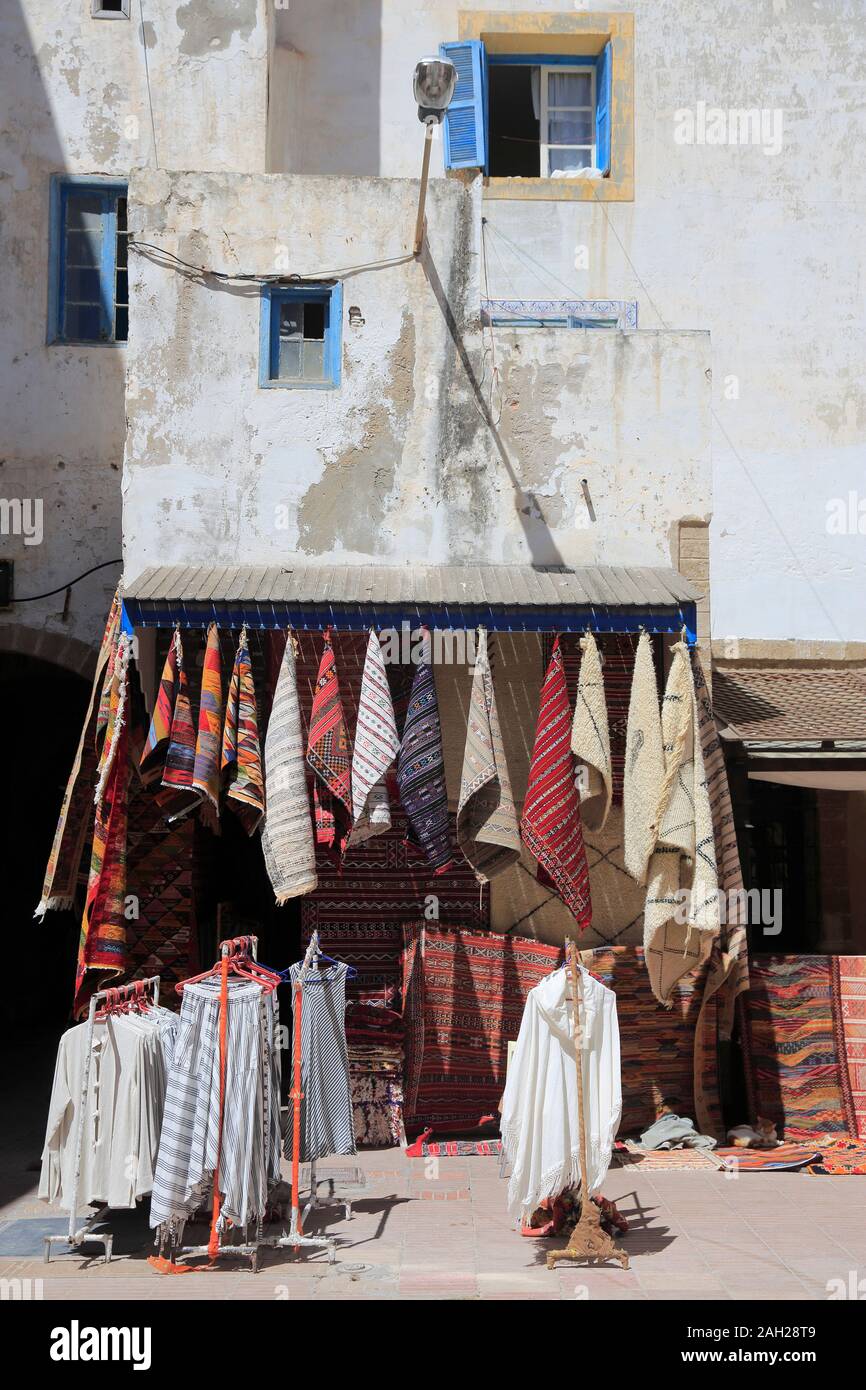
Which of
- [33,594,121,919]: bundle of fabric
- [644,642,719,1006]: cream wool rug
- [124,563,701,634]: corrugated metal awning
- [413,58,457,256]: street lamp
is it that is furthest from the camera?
[33,594,121,919]: bundle of fabric

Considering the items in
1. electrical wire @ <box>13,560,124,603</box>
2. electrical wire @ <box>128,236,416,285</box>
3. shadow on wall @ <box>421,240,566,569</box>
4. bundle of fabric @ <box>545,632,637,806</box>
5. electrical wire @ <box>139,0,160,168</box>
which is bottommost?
bundle of fabric @ <box>545,632,637,806</box>

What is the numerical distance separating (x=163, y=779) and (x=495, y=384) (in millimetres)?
3493

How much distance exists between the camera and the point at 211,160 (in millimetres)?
10617

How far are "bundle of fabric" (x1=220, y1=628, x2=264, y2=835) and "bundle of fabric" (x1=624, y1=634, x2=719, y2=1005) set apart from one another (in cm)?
227

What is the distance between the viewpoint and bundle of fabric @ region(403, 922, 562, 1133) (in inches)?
360

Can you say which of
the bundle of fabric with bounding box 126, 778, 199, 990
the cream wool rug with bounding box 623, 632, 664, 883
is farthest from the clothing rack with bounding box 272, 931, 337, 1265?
the bundle of fabric with bounding box 126, 778, 199, 990

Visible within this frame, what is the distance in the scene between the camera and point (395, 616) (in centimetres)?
848

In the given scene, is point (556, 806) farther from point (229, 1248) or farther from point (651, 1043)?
point (229, 1248)

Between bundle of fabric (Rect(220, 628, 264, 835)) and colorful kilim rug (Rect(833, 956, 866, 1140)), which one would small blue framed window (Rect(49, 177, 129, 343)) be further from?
colorful kilim rug (Rect(833, 956, 866, 1140))

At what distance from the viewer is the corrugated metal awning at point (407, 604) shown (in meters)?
8.44

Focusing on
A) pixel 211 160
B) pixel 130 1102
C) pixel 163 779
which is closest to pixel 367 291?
pixel 211 160

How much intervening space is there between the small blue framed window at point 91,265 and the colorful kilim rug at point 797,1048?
7.05 metres

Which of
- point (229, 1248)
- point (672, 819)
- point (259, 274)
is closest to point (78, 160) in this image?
point (259, 274)

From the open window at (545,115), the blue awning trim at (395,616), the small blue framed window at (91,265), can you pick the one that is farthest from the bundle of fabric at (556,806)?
the open window at (545,115)
